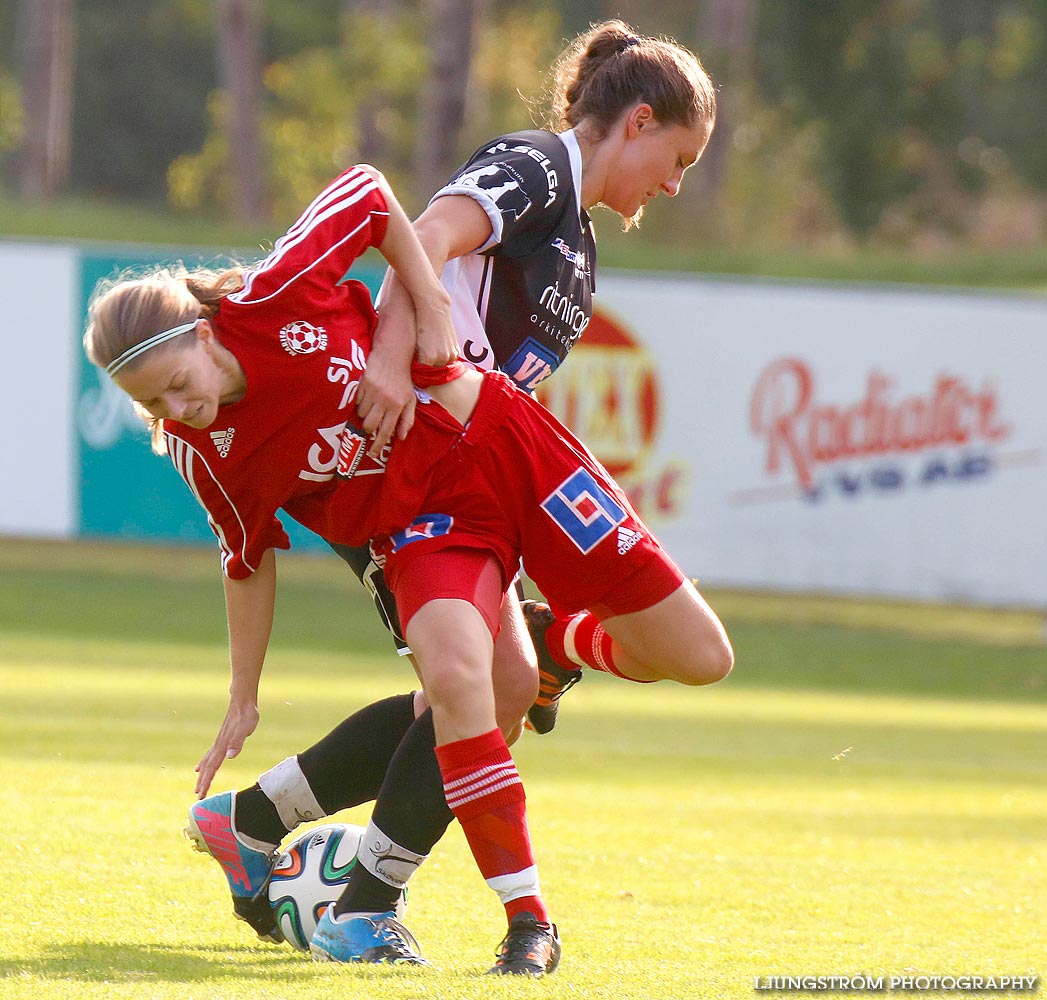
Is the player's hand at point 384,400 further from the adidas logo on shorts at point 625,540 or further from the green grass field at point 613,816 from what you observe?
the green grass field at point 613,816

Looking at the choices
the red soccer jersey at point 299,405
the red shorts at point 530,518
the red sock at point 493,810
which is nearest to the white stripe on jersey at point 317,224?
the red soccer jersey at point 299,405

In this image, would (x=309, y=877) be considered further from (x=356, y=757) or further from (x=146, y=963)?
(x=146, y=963)

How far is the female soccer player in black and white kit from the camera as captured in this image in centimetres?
402

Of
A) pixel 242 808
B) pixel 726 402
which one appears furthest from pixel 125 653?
pixel 242 808

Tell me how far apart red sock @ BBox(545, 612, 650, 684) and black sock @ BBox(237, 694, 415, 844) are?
0.47 m

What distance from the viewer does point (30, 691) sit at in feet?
29.1

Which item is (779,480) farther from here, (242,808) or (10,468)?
(242,808)

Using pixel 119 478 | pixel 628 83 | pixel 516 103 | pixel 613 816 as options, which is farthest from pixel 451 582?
pixel 516 103

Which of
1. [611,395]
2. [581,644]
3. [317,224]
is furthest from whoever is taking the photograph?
[611,395]

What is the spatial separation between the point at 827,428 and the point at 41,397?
18.5 feet

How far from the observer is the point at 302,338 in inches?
150

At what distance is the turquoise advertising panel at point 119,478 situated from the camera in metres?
13.2

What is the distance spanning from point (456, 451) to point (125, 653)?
7.51 m

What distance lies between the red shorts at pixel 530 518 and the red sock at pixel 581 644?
1.08ft
